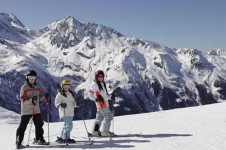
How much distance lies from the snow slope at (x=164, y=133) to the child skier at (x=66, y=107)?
2.06 feet

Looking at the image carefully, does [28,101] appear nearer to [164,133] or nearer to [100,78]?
[100,78]

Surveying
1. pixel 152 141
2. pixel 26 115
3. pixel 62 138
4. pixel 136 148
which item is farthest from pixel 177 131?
pixel 26 115

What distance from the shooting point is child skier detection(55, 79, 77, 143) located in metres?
12.8

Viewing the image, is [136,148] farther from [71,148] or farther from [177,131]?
[177,131]

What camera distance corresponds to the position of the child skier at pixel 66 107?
12.8 metres

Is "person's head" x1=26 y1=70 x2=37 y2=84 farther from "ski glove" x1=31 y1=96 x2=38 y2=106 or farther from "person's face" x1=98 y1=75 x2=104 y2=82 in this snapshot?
"person's face" x1=98 y1=75 x2=104 y2=82

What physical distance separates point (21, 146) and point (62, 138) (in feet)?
4.43

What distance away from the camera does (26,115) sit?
41.8 ft

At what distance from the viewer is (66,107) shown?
13.0 m

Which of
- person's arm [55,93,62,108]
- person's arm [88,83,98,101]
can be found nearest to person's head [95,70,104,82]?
person's arm [88,83,98,101]

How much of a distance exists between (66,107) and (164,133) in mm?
3711

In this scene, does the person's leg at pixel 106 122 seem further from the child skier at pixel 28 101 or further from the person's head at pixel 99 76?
the child skier at pixel 28 101

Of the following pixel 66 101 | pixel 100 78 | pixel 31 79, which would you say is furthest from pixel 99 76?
pixel 31 79

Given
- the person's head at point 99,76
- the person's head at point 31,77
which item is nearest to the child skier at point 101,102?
the person's head at point 99,76
